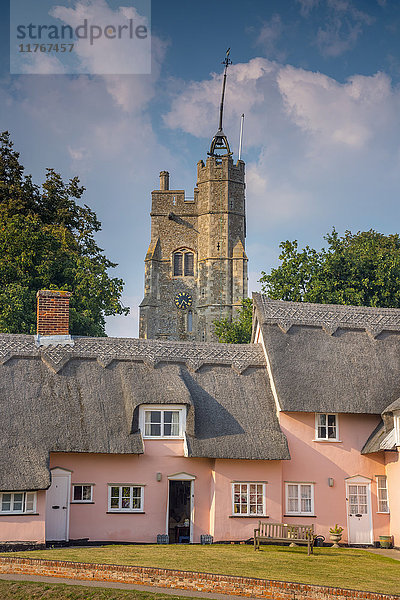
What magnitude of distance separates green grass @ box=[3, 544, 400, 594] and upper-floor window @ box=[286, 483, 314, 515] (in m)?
2.44

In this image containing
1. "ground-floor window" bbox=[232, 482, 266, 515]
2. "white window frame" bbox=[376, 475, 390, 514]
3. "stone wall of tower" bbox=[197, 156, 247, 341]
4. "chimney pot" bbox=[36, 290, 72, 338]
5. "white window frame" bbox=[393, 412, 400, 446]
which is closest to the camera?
"white window frame" bbox=[393, 412, 400, 446]

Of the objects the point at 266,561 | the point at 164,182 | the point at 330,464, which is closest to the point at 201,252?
the point at 164,182

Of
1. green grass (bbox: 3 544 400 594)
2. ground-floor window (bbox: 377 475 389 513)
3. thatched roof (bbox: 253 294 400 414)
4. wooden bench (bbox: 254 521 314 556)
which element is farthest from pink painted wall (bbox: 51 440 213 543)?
ground-floor window (bbox: 377 475 389 513)

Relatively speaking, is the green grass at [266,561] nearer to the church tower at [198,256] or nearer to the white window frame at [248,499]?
the white window frame at [248,499]

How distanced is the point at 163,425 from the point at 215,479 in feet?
8.46

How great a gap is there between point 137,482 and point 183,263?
228ft

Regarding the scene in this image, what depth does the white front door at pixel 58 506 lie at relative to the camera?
25391 mm

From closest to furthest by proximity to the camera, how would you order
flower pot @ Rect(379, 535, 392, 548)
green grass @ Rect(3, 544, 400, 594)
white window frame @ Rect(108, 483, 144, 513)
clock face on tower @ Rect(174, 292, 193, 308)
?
green grass @ Rect(3, 544, 400, 594) → white window frame @ Rect(108, 483, 144, 513) → flower pot @ Rect(379, 535, 392, 548) → clock face on tower @ Rect(174, 292, 193, 308)

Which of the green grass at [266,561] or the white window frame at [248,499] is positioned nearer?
the green grass at [266,561]

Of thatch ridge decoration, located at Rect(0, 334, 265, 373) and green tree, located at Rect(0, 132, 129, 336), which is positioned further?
green tree, located at Rect(0, 132, 129, 336)

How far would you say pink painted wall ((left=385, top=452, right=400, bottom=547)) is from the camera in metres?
26.9

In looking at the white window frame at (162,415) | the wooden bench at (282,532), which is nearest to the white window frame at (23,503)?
the white window frame at (162,415)

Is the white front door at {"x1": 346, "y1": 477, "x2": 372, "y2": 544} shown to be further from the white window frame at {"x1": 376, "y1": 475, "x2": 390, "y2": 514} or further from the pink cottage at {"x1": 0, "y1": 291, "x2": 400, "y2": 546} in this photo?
the white window frame at {"x1": 376, "y1": 475, "x2": 390, "y2": 514}

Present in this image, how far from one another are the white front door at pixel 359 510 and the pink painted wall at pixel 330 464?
0.17 meters
